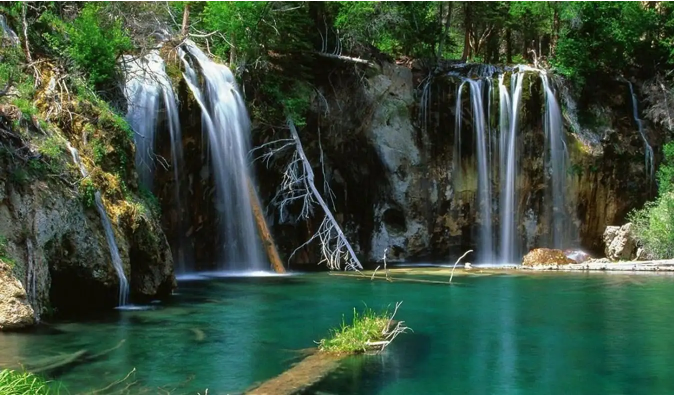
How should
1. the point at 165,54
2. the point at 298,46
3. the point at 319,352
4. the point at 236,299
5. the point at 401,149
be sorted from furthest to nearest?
the point at 401,149 < the point at 298,46 < the point at 165,54 < the point at 236,299 < the point at 319,352

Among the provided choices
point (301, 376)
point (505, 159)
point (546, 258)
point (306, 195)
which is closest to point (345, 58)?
point (306, 195)

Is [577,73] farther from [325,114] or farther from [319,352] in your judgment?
[319,352]

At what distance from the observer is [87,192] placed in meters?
11.2

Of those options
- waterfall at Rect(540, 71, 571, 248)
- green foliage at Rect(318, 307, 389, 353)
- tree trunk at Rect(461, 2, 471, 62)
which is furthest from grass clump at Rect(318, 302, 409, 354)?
tree trunk at Rect(461, 2, 471, 62)

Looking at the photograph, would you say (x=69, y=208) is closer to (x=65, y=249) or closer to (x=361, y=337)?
(x=65, y=249)

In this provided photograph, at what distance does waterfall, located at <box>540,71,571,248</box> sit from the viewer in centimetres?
2391

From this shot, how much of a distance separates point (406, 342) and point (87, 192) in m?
5.74

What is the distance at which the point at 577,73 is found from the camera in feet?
80.0

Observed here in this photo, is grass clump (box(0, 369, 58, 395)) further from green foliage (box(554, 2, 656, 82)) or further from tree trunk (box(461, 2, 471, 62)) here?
tree trunk (box(461, 2, 471, 62))

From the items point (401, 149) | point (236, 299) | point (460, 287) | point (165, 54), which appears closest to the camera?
point (236, 299)

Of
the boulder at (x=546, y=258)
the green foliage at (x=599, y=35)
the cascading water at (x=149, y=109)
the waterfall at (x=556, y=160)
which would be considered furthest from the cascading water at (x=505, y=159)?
the cascading water at (x=149, y=109)

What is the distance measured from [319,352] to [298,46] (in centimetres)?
1424

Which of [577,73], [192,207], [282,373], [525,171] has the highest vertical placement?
[577,73]

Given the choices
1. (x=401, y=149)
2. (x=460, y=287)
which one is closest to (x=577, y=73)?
(x=401, y=149)
